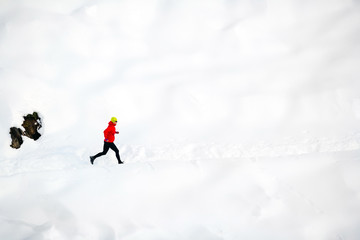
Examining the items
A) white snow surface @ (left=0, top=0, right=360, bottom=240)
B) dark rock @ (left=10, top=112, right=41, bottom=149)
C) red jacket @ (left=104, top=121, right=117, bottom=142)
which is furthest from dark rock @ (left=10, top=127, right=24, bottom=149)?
red jacket @ (left=104, top=121, right=117, bottom=142)

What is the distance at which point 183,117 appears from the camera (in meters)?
10.0

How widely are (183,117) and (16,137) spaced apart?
20.4ft

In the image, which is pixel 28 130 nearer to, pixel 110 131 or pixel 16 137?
pixel 16 137

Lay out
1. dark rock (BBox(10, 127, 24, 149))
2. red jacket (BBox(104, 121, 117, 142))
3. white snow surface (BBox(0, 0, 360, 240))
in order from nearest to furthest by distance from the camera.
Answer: white snow surface (BBox(0, 0, 360, 240)) < red jacket (BBox(104, 121, 117, 142)) < dark rock (BBox(10, 127, 24, 149))

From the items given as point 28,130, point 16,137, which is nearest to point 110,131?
point 28,130

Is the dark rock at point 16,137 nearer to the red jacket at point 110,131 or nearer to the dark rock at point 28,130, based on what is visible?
the dark rock at point 28,130

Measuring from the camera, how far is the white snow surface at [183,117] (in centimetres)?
507

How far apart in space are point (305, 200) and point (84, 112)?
8.54m

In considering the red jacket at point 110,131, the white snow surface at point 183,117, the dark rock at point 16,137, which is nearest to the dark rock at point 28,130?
the dark rock at point 16,137

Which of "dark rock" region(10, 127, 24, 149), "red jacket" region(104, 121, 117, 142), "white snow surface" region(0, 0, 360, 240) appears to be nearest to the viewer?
"white snow surface" region(0, 0, 360, 240)

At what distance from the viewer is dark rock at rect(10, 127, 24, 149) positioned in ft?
28.6

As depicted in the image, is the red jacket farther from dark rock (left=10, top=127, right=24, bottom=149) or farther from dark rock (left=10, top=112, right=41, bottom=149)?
dark rock (left=10, top=127, right=24, bottom=149)

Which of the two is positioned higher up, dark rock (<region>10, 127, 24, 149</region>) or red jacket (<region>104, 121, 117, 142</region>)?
dark rock (<region>10, 127, 24, 149</region>)

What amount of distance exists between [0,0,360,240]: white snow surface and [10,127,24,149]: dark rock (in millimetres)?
178
